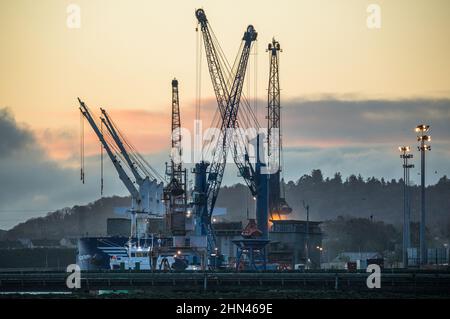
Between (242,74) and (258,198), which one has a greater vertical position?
(242,74)

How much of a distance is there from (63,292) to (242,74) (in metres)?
95.4

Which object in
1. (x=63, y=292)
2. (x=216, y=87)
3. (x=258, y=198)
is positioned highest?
(x=216, y=87)

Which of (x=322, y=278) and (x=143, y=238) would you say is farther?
(x=143, y=238)

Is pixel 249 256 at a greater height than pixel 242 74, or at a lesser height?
lesser

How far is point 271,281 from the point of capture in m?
113

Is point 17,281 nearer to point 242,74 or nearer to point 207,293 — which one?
point 207,293
